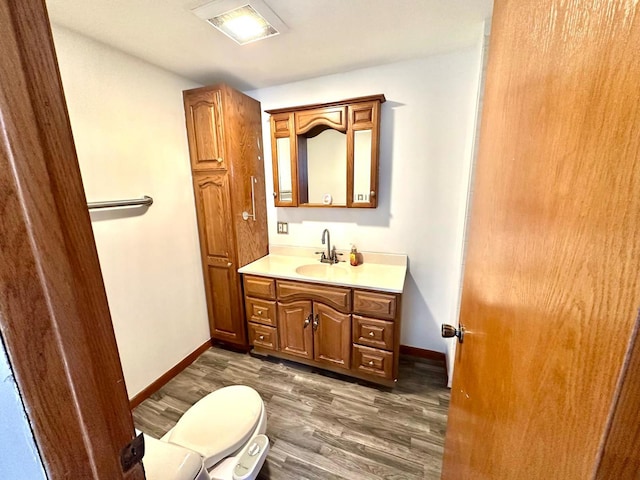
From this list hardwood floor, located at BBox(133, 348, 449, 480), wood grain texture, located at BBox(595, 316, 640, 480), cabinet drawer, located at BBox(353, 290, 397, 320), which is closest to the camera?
wood grain texture, located at BBox(595, 316, 640, 480)

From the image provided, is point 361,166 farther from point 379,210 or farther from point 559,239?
point 559,239

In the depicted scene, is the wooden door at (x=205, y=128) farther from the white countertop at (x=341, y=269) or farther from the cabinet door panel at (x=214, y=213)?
the white countertop at (x=341, y=269)

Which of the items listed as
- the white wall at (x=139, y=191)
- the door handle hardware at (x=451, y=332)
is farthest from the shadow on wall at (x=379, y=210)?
the door handle hardware at (x=451, y=332)

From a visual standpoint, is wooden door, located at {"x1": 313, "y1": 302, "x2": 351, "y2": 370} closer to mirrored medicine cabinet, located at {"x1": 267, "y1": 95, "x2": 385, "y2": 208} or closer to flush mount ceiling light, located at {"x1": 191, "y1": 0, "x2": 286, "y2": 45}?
mirrored medicine cabinet, located at {"x1": 267, "y1": 95, "x2": 385, "y2": 208}

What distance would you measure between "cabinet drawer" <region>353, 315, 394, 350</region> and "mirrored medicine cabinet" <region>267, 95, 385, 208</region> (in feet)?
2.84

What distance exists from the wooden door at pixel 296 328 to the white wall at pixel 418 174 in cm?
Result: 65

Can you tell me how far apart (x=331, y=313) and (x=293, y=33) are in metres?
1.76

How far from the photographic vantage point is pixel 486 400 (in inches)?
23.1

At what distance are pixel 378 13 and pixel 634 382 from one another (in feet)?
5.42

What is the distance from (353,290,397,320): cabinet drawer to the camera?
1.61 metres

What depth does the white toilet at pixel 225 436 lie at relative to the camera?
3.20 ft

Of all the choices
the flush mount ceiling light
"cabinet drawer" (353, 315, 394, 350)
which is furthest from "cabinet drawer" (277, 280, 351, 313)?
the flush mount ceiling light

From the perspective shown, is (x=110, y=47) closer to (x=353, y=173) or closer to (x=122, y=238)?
(x=122, y=238)

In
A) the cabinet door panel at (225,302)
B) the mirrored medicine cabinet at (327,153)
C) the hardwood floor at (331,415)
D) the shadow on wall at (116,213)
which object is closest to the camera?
the hardwood floor at (331,415)
